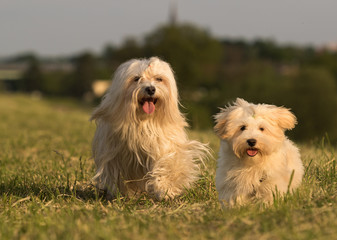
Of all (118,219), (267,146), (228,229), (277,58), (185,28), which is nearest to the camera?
(228,229)

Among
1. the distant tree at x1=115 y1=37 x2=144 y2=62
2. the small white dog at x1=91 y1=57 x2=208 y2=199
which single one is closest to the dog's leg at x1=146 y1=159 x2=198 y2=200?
the small white dog at x1=91 y1=57 x2=208 y2=199

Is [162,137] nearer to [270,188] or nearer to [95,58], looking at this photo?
[270,188]

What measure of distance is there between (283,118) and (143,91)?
1450 mm

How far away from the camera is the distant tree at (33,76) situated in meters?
107

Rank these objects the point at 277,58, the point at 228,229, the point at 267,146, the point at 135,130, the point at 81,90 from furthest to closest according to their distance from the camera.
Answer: the point at 277,58 < the point at 81,90 < the point at 135,130 < the point at 267,146 < the point at 228,229

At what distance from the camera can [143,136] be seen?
18.2 feet

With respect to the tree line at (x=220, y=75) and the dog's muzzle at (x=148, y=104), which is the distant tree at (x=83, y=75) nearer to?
the tree line at (x=220, y=75)

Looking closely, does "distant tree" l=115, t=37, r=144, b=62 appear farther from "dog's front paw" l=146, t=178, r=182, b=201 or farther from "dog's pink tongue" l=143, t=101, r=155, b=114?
"dog's pink tongue" l=143, t=101, r=155, b=114

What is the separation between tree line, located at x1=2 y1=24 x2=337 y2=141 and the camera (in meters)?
50.3

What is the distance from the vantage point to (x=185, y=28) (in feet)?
254

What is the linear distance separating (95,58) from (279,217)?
10262 centimetres

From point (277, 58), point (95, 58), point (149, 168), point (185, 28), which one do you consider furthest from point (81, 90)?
point (149, 168)

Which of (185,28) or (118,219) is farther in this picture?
(185,28)

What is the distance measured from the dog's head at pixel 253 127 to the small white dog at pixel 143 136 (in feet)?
3.01
